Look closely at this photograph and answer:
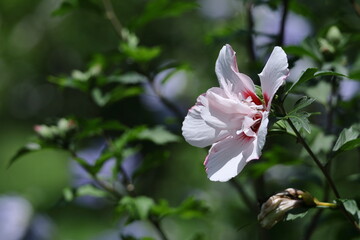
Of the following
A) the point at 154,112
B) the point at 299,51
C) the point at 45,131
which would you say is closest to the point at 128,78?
the point at 45,131

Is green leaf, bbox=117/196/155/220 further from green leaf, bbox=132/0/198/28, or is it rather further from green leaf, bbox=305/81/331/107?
green leaf, bbox=132/0/198/28

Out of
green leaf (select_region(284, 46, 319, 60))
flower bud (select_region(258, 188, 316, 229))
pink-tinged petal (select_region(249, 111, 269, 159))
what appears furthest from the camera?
green leaf (select_region(284, 46, 319, 60))

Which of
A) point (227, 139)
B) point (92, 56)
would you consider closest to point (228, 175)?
point (227, 139)

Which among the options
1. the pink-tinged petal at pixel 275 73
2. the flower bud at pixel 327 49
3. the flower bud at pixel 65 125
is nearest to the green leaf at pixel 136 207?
the flower bud at pixel 65 125

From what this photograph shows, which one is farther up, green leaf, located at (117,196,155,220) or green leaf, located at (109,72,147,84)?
green leaf, located at (109,72,147,84)

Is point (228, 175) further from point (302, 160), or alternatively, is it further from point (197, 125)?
point (302, 160)

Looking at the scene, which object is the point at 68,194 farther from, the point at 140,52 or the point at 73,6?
the point at 73,6

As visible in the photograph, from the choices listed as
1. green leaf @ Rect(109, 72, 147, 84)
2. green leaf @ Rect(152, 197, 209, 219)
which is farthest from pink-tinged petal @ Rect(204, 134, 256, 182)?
green leaf @ Rect(109, 72, 147, 84)
